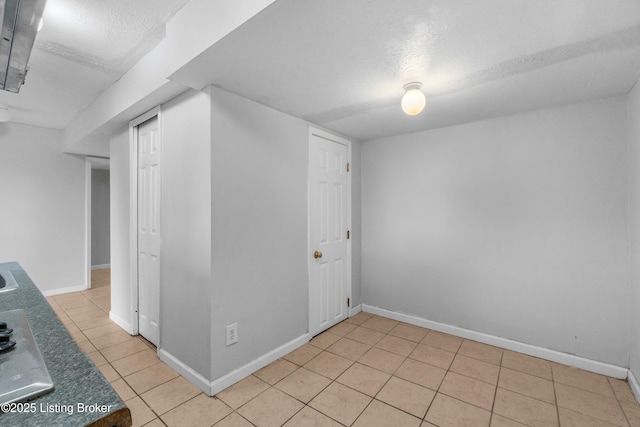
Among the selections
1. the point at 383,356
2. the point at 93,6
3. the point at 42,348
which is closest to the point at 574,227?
the point at 383,356

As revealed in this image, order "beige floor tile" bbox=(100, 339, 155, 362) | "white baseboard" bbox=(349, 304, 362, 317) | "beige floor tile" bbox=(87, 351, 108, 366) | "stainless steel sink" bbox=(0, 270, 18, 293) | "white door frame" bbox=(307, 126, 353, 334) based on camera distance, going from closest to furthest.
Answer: "stainless steel sink" bbox=(0, 270, 18, 293) < "beige floor tile" bbox=(87, 351, 108, 366) < "beige floor tile" bbox=(100, 339, 155, 362) < "white door frame" bbox=(307, 126, 353, 334) < "white baseboard" bbox=(349, 304, 362, 317)

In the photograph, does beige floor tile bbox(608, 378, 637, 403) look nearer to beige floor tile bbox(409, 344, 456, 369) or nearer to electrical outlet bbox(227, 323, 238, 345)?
beige floor tile bbox(409, 344, 456, 369)

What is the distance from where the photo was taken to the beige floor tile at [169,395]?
1876mm

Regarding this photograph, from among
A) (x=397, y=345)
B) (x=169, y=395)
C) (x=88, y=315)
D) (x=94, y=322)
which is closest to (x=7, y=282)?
(x=169, y=395)

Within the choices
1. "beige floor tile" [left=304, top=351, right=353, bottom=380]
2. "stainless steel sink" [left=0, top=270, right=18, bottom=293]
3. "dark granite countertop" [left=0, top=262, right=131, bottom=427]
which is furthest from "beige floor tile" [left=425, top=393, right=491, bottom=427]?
"stainless steel sink" [left=0, top=270, right=18, bottom=293]

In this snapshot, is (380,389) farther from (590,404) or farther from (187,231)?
(187,231)

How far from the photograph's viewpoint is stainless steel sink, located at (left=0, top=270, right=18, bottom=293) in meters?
1.47

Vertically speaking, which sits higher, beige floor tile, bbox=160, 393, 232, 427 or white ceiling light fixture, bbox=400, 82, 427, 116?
white ceiling light fixture, bbox=400, 82, 427, 116

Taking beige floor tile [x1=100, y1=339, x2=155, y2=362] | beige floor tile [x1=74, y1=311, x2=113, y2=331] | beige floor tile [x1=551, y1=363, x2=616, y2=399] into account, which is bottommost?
beige floor tile [x1=551, y1=363, x2=616, y2=399]

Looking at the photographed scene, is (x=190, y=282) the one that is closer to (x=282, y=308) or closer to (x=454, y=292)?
(x=282, y=308)

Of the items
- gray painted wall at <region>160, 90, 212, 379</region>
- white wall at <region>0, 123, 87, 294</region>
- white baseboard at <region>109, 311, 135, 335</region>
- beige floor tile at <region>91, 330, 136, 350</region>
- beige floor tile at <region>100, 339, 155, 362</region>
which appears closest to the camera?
gray painted wall at <region>160, 90, 212, 379</region>

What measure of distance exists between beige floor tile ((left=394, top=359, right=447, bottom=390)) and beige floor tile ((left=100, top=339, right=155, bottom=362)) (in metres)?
2.33

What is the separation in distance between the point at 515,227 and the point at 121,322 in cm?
419

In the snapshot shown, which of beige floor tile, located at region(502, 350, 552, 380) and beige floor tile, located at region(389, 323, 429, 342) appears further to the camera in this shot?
beige floor tile, located at region(389, 323, 429, 342)
